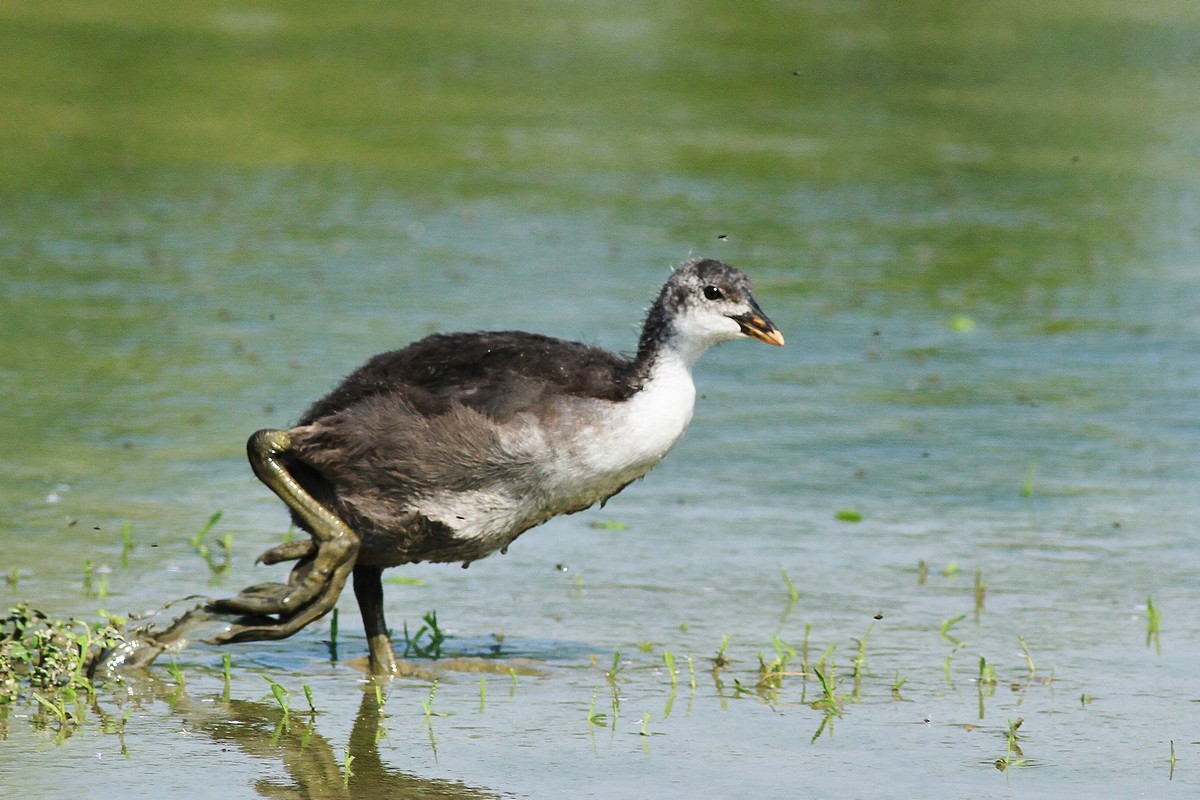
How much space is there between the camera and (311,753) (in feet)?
20.9

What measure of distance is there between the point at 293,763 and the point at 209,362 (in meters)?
5.78

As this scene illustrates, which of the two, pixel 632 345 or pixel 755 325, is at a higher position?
pixel 632 345

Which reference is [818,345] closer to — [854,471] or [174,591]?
[854,471]

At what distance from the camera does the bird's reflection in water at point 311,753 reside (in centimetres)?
601

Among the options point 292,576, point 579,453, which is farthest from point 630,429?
point 292,576

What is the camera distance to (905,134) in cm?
1948

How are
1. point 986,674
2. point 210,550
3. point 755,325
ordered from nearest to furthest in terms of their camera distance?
point 986,674 < point 755,325 < point 210,550

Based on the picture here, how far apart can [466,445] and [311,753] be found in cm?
127

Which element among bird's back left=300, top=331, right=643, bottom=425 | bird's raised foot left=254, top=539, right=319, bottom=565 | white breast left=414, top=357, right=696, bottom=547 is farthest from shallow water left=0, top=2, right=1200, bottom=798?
bird's back left=300, top=331, right=643, bottom=425

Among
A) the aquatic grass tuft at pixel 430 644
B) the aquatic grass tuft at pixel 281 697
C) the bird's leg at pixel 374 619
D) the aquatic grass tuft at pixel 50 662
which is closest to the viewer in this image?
the aquatic grass tuft at pixel 281 697

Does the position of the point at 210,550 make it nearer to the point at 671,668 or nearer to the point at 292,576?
the point at 292,576

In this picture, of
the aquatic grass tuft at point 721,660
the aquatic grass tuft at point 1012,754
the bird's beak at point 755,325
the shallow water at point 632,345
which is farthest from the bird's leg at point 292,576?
the aquatic grass tuft at point 1012,754

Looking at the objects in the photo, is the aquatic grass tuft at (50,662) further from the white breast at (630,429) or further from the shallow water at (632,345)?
the white breast at (630,429)

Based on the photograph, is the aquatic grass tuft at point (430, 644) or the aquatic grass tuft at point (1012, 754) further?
the aquatic grass tuft at point (430, 644)
